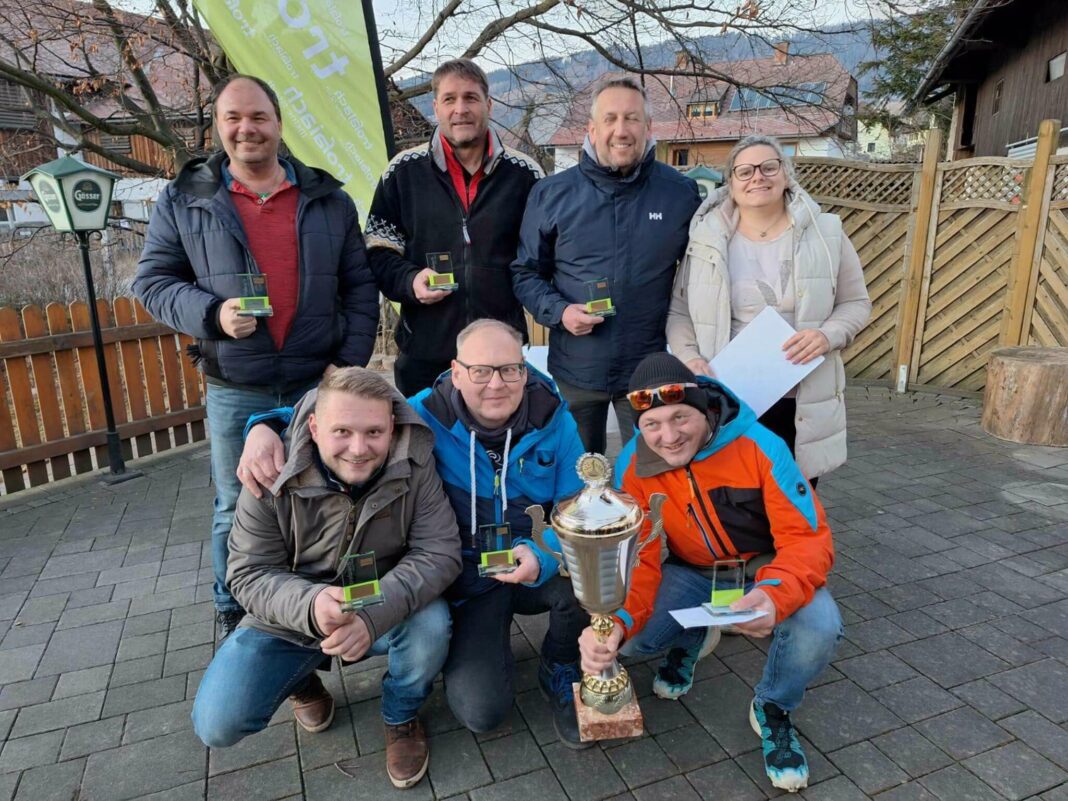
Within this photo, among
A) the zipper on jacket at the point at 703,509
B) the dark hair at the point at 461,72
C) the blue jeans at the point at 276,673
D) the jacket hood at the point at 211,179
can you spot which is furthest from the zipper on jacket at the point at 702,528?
the dark hair at the point at 461,72

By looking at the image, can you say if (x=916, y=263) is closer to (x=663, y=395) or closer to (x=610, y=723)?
(x=663, y=395)

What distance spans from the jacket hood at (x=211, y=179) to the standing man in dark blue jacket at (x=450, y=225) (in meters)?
0.38

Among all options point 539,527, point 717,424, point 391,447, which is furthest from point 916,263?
point 391,447

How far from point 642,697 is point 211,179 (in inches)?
98.6

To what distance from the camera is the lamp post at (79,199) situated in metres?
4.86

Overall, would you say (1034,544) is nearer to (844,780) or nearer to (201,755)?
(844,780)

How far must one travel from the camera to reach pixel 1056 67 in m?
10.7

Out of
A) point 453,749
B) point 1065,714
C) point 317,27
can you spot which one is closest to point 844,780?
point 1065,714

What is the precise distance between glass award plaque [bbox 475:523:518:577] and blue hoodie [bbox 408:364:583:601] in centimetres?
17

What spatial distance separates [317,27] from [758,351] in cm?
443

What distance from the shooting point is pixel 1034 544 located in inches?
149

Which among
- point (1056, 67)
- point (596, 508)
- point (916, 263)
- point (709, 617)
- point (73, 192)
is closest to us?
point (709, 617)

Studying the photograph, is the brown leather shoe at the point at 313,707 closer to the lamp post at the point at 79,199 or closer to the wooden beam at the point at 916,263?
the lamp post at the point at 79,199

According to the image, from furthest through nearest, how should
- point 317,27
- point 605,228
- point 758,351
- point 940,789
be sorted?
point 317,27 → point 605,228 → point 758,351 → point 940,789
